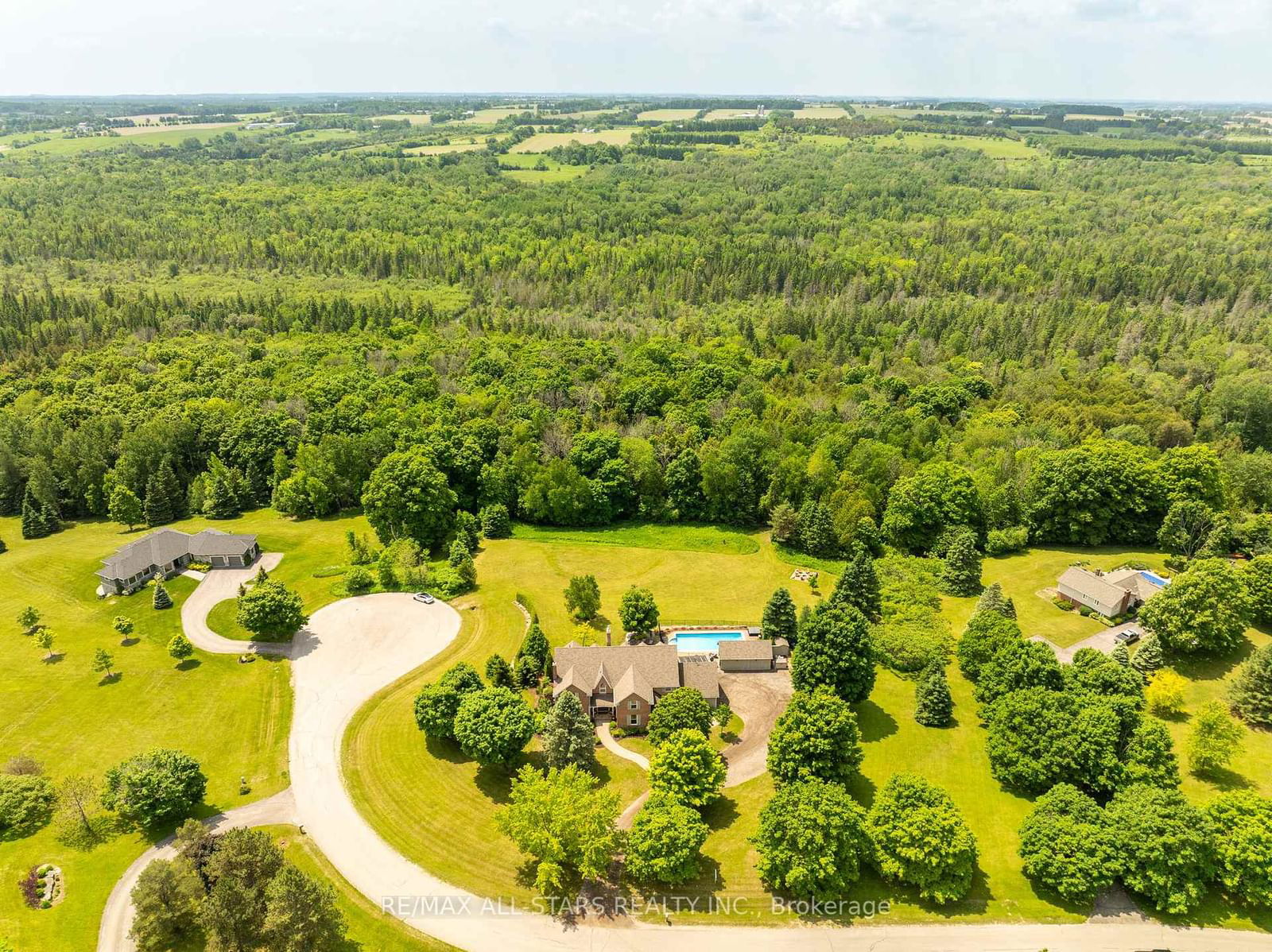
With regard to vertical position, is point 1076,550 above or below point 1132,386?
below

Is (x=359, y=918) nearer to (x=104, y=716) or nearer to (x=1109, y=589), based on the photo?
(x=104, y=716)

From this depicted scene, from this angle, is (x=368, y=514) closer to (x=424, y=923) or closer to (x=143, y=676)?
(x=143, y=676)

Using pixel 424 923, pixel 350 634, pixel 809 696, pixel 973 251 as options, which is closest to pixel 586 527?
pixel 350 634

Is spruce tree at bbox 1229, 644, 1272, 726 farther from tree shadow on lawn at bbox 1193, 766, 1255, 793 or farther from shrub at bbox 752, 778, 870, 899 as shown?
shrub at bbox 752, 778, 870, 899

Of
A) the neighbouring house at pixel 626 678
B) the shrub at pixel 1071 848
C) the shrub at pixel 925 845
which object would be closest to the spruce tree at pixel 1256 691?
the shrub at pixel 1071 848

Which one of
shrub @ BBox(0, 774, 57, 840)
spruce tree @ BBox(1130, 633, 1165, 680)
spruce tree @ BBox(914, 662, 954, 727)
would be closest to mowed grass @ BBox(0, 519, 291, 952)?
shrub @ BBox(0, 774, 57, 840)

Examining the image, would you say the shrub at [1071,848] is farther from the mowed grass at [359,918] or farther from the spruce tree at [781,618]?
the mowed grass at [359,918]

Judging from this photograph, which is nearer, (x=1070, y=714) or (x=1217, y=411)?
(x=1070, y=714)
